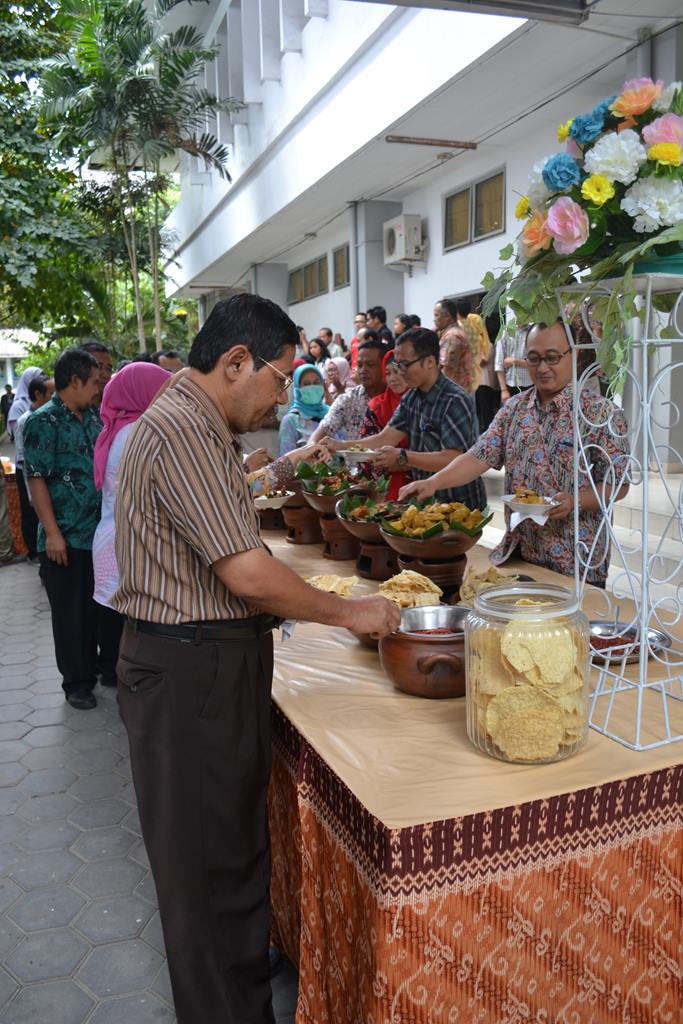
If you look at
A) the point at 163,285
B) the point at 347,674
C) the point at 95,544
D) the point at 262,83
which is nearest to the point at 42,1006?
the point at 347,674

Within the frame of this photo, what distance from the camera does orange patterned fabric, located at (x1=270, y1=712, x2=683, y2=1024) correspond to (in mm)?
1381

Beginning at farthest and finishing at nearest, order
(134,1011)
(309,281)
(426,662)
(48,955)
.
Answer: (309,281) → (48,955) → (134,1011) → (426,662)

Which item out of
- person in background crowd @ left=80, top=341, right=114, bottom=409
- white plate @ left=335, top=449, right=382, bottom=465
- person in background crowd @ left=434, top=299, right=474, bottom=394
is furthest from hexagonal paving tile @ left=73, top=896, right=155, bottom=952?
person in background crowd @ left=434, top=299, right=474, bottom=394

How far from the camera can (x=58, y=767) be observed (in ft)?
11.7

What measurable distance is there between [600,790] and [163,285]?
22.2 metres

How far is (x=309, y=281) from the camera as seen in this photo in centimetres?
1446

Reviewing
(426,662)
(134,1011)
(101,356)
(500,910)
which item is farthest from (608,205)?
(101,356)

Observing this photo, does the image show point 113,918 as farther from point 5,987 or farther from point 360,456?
point 360,456

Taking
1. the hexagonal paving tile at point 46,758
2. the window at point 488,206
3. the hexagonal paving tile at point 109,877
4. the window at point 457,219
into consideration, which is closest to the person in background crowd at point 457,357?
the window at point 488,206

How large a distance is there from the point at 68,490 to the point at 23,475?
11.0 ft

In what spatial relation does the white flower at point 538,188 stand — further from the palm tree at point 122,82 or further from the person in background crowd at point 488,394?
the palm tree at point 122,82

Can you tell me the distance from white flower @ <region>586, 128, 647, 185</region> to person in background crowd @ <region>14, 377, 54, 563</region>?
6.05 metres

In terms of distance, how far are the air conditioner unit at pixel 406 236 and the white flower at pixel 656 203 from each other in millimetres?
8594

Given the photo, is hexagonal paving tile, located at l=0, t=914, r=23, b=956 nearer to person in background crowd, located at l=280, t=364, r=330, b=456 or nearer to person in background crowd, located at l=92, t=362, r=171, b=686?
person in background crowd, located at l=92, t=362, r=171, b=686
